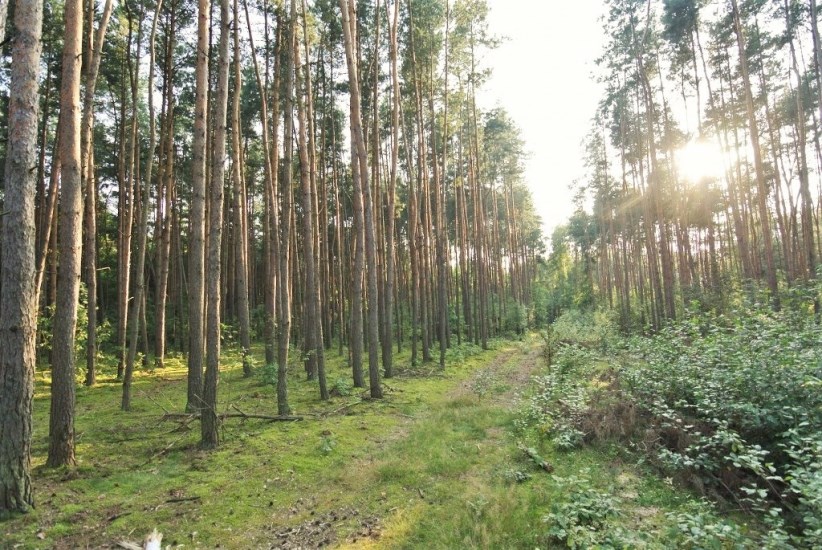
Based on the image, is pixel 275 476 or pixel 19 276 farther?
pixel 275 476

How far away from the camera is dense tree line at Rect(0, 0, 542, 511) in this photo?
4.81m

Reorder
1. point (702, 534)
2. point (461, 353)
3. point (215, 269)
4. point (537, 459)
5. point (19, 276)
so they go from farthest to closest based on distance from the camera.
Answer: point (461, 353) → point (215, 269) → point (537, 459) → point (19, 276) → point (702, 534)

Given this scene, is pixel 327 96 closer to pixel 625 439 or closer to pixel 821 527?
pixel 625 439

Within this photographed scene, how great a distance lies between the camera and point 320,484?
569 centimetres

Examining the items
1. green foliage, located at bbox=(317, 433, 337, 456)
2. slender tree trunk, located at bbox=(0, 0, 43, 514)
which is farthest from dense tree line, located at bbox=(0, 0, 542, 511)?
green foliage, located at bbox=(317, 433, 337, 456)

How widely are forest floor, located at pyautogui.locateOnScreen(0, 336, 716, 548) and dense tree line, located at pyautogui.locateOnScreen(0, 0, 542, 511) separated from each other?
0.67 meters

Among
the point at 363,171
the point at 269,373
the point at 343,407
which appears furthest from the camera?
the point at 269,373

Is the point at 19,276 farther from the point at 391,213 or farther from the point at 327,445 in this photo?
the point at 391,213

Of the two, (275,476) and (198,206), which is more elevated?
(198,206)

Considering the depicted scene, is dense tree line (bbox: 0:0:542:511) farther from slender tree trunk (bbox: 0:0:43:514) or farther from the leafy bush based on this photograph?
the leafy bush

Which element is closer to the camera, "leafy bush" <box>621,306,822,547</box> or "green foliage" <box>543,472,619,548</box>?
"green foliage" <box>543,472,619,548</box>

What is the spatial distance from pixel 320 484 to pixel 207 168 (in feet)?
47.3

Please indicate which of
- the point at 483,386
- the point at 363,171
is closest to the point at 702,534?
the point at 483,386

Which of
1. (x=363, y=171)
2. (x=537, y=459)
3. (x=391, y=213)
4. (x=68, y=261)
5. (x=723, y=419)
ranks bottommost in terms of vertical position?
(x=537, y=459)
